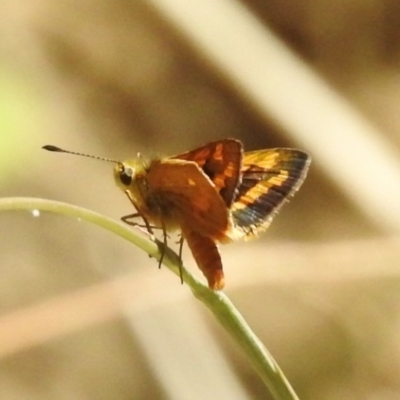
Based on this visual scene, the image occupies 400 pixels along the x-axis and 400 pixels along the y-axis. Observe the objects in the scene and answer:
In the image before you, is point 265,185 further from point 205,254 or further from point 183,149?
point 183,149

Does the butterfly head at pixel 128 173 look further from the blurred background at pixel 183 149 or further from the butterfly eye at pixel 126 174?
the blurred background at pixel 183 149

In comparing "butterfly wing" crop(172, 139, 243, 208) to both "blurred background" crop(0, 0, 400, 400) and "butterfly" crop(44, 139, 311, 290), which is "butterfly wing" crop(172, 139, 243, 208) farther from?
"blurred background" crop(0, 0, 400, 400)

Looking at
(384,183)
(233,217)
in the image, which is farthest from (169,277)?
(233,217)

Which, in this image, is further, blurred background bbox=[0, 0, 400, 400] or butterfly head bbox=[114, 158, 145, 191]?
blurred background bbox=[0, 0, 400, 400]

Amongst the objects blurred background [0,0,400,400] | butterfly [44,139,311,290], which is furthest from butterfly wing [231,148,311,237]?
blurred background [0,0,400,400]

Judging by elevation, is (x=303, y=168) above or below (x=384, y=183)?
above

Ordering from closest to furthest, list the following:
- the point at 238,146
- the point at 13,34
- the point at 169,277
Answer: the point at 238,146
the point at 169,277
the point at 13,34

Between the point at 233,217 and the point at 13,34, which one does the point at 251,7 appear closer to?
the point at 13,34
